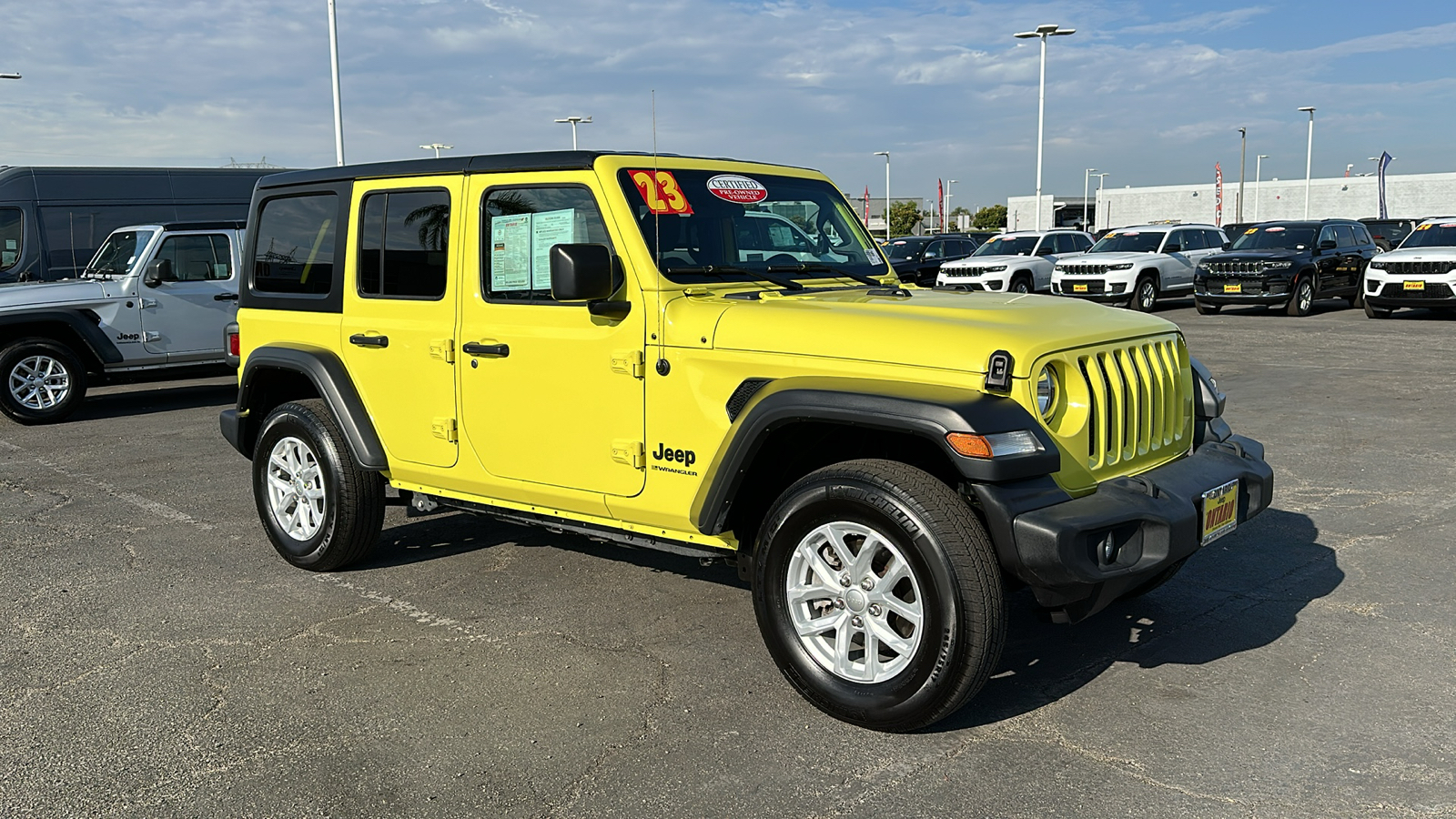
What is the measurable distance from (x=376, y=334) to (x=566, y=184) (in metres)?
1.30

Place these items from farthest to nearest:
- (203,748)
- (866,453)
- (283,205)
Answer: (283,205) < (866,453) < (203,748)

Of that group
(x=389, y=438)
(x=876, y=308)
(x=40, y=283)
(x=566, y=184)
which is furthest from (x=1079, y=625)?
(x=40, y=283)

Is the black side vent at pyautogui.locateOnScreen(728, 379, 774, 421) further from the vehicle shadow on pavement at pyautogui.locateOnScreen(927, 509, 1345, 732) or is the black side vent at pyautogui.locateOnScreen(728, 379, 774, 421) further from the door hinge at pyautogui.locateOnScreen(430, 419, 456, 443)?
the door hinge at pyautogui.locateOnScreen(430, 419, 456, 443)

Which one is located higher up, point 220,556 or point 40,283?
point 40,283

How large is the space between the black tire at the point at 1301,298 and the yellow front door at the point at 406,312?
19.4 m

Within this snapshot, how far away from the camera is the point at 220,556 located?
6.13 m

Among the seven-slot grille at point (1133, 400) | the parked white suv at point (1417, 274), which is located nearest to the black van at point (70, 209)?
the seven-slot grille at point (1133, 400)

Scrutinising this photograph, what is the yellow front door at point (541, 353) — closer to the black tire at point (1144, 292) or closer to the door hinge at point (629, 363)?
the door hinge at point (629, 363)

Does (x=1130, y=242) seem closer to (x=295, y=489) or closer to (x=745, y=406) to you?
(x=295, y=489)

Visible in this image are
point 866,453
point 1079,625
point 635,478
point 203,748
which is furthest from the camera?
point 1079,625

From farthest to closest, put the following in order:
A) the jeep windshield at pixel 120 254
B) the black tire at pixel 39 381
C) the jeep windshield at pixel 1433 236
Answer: the jeep windshield at pixel 1433 236 < the jeep windshield at pixel 120 254 < the black tire at pixel 39 381

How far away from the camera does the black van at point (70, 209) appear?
51.6 ft

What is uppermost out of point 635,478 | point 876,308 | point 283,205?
point 283,205

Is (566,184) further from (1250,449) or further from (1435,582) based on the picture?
(1435,582)
